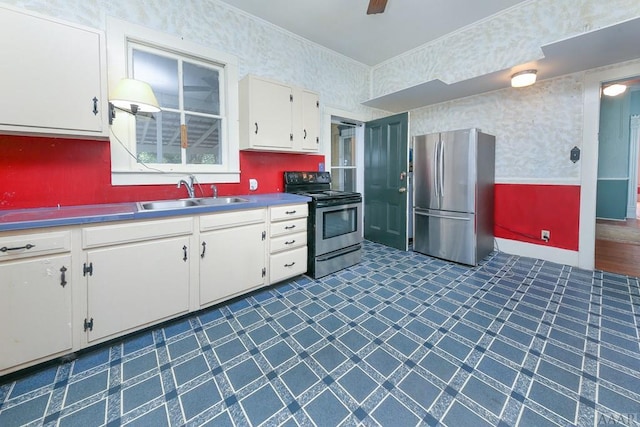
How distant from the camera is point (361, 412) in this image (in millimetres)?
1258

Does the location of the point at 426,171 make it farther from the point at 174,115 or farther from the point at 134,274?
the point at 134,274

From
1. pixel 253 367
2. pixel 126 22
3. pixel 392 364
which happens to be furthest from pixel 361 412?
pixel 126 22

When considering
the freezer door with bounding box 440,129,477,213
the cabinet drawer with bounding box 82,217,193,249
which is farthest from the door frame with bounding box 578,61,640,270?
the cabinet drawer with bounding box 82,217,193,249

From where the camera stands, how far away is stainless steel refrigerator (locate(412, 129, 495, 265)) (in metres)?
3.16

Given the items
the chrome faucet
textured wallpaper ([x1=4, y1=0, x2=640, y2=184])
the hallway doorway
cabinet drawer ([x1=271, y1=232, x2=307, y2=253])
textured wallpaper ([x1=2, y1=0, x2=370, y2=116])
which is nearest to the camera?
textured wallpaper ([x1=2, y1=0, x2=370, y2=116])

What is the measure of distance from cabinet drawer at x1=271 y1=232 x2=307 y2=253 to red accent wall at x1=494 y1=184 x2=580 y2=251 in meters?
2.86

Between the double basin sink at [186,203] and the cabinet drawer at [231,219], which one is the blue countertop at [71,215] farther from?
the double basin sink at [186,203]

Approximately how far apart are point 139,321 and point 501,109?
15.3 ft

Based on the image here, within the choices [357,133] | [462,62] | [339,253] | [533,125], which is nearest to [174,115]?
[339,253]

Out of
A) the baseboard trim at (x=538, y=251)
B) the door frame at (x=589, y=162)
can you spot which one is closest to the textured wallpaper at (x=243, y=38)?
the door frame at (x=589, y=162)

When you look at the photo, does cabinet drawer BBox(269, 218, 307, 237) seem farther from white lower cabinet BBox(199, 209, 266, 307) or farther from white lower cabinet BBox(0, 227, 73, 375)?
white lower cabinet BBox(0, 227, 73, 375)

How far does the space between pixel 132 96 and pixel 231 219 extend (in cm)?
115

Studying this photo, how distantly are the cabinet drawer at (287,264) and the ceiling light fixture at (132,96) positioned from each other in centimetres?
163

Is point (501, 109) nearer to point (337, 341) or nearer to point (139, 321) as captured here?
point (337, 341)
